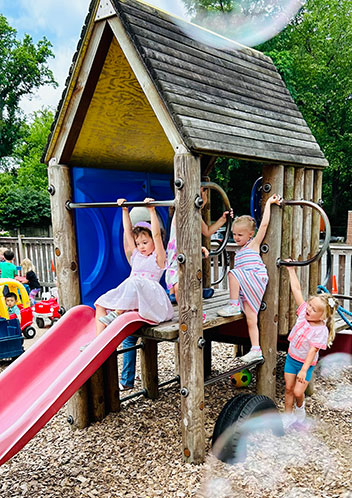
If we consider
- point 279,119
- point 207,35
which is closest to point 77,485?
point 279,119

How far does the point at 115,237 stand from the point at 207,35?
80.2 inches

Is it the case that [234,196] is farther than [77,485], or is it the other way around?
[234,196]

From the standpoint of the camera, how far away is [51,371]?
3.49m

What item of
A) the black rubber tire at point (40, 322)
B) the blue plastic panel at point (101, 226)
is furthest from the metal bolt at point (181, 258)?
the black rubber tire at point (40, 322)

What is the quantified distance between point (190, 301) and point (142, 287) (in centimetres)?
48

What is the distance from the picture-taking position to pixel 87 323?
152 inches

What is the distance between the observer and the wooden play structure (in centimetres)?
307

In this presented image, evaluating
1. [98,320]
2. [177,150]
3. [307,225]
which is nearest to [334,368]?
[307,225]

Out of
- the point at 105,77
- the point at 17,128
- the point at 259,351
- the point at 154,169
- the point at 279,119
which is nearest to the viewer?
the point at 105,77

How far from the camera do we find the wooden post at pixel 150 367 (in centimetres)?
449

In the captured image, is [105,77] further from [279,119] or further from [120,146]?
[279,119]

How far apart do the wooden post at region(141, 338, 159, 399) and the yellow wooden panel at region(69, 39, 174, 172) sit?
1.80 m

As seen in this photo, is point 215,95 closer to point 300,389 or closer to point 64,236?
point 64,236

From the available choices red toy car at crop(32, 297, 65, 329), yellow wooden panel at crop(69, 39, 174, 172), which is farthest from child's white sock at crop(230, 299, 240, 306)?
red toy car at crop(32, 297, 65, 329)
